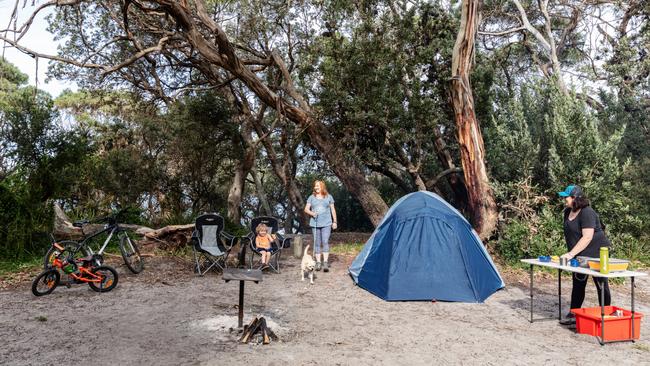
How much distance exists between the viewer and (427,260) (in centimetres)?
655

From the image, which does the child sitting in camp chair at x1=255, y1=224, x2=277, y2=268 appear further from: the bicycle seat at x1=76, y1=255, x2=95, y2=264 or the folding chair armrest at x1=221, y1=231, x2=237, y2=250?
the bicycle seat at x1=76, y1=255, x2=95, y2=264

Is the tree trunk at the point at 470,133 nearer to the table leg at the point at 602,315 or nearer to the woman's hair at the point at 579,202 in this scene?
the woman's hair at the point at 579,202

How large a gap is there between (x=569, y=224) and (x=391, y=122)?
6.46m

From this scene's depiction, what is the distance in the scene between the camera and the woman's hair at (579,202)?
16.6 feet

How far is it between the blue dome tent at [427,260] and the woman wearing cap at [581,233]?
155cm

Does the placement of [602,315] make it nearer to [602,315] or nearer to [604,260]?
[602,315]

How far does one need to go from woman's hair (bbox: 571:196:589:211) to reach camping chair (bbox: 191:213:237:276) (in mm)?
5561

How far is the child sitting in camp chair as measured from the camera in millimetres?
8344

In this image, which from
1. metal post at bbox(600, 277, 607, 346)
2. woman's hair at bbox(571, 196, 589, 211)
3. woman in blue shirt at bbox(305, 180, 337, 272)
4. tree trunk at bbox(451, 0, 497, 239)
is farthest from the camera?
tree trunk at bbox(451, 0, 497, 239)

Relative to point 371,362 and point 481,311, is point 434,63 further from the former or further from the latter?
point 371,362

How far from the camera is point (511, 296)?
6.91 metres

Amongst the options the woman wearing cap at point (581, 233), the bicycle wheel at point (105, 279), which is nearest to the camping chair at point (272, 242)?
the bicycle wheel at point (105, 279)

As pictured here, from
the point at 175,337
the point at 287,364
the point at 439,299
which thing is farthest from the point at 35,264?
the point at 439,299

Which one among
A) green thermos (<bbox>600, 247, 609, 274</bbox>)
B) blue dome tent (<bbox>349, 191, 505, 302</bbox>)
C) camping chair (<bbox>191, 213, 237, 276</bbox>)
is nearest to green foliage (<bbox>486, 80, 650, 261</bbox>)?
blue dome tent (<bbox>349, 191, 505, 302</bbox>)
